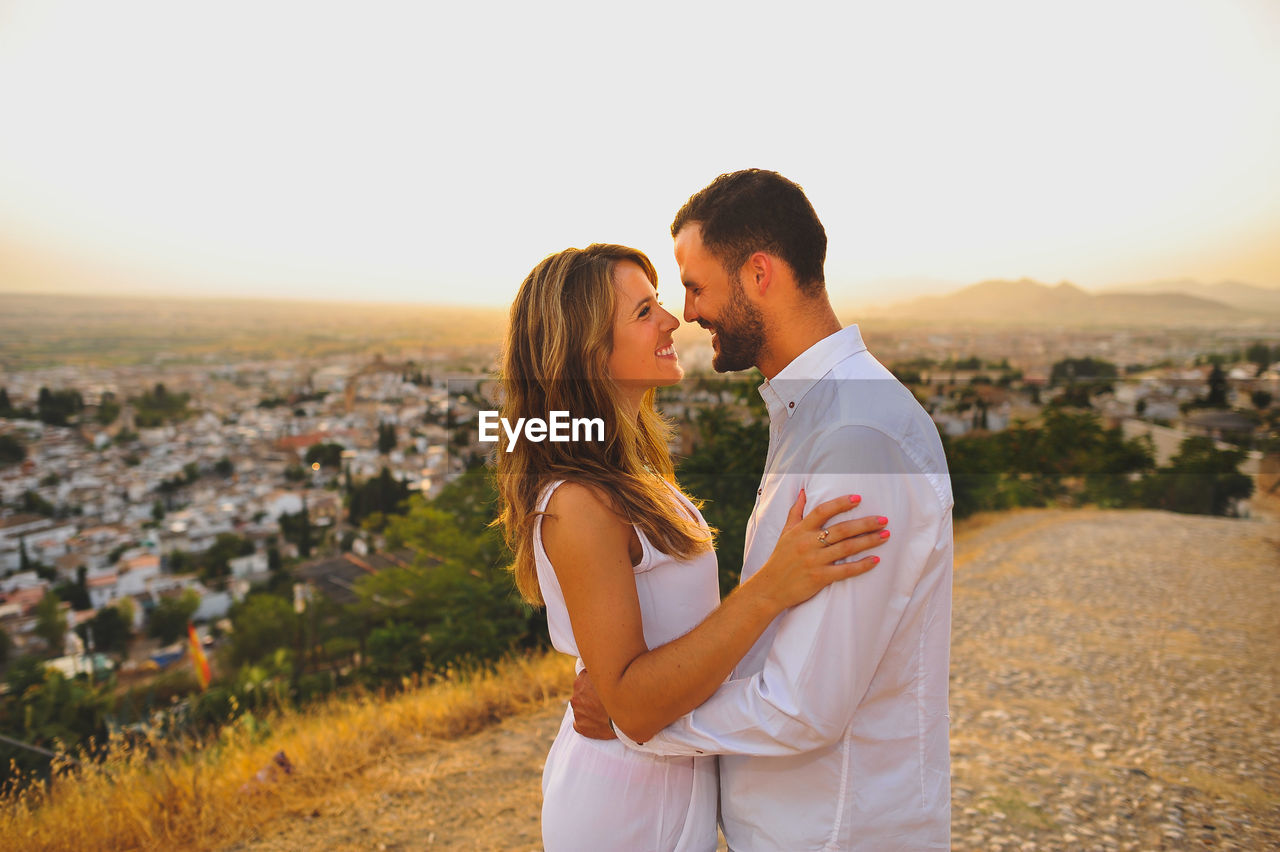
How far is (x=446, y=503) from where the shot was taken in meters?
12.2

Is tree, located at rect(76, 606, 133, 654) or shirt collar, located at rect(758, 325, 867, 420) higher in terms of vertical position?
shirt collar, located at rect(758, 325, 867, 420)

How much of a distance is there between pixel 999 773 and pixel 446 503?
9.83 meters

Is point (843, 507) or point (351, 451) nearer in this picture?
point (843, 507)

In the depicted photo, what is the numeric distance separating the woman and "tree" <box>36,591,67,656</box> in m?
16.7

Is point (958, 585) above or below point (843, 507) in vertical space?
below

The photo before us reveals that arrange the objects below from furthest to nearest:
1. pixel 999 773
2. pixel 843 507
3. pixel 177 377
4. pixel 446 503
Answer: pixel 177 377 < pixel 446 503 < pixel 999 773 < pixel 843 507

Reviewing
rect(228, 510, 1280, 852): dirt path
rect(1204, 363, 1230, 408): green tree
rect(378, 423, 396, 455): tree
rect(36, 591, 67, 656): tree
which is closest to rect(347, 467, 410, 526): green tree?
rect(378, 423, 396, 455): tree

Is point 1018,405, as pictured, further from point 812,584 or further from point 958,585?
point 812,584

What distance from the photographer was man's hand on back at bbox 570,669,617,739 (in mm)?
1556

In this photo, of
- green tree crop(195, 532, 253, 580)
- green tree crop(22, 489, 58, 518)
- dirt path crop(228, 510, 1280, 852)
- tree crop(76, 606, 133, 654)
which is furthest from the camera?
green tree crop(22, 489, 58, 518)

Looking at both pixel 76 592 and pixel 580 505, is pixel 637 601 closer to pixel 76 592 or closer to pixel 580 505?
pixel 580 505

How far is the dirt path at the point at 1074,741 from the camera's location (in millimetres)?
3463

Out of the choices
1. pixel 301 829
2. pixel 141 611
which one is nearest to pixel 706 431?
pixel 301 829

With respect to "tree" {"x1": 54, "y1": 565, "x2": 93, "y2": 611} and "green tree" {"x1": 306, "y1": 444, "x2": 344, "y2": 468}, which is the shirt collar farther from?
"green tree" {"x1": 306, "y1": 444, "x2": 344, "y2": 468}
